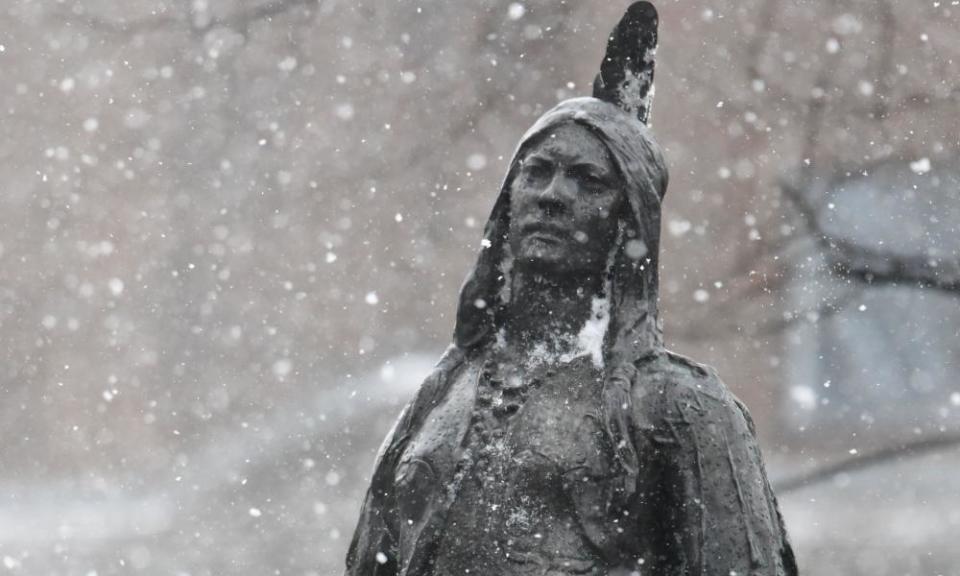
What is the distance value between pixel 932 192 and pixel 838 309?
3.04 ft

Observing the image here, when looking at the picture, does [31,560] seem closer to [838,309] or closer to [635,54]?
[838,309]

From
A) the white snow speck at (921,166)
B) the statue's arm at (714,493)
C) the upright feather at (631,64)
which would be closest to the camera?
the statue's arm at (714,493)

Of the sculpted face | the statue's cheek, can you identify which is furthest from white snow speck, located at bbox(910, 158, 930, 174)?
the statue's cheek

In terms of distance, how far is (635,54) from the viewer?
4.27 m

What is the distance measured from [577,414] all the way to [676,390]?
0.24m

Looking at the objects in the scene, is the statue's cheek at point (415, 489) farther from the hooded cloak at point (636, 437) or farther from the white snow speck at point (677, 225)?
the white snow speck at point (677, 225)

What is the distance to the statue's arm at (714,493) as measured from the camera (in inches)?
146

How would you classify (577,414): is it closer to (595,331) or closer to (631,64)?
(595,331)

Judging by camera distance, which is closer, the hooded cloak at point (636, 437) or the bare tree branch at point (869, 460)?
the hooded cloak at point (636, 437)

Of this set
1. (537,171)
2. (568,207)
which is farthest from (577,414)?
(537,171)

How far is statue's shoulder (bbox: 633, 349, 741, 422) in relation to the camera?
12.7 feet

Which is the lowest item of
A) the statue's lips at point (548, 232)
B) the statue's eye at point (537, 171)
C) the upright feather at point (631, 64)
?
the statue's lips at point (548, 232)

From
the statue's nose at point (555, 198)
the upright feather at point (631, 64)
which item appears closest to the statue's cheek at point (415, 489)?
the statue's nose at point (555, 198)

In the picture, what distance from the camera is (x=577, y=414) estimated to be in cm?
397
